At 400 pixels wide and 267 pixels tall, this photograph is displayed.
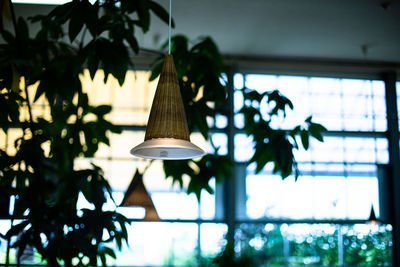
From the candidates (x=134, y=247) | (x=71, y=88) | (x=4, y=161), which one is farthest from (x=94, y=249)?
(x=134, y=247)

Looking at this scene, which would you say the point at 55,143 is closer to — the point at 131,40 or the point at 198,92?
the point at 131,40

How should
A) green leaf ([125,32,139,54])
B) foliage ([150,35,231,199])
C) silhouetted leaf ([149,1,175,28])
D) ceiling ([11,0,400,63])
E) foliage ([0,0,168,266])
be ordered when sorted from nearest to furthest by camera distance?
foliage ([0,0,168,266])
green leaf ([125,32,139,54])
silhouetted leaf ([149,1,175,28])
foliage ([150,35,231,199])
ceiling ([11,0,400,63])

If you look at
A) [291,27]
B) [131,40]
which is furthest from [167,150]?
[291,27]

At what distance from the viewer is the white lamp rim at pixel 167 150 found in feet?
6.59

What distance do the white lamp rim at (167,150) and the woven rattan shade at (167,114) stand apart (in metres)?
0.02

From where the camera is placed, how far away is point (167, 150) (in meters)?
2.30

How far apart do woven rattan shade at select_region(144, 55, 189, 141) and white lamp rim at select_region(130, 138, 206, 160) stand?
19 millimetres

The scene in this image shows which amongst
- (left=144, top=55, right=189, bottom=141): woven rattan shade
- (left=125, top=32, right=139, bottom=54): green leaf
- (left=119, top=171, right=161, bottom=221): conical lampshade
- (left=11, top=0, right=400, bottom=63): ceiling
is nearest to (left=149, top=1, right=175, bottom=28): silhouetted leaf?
(left=125, top=32, right=139, bottom=54): green leaf

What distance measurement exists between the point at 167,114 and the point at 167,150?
319 mm

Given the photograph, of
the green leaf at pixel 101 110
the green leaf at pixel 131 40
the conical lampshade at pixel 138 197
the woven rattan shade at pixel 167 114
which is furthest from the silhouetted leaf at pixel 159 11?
the conical lampshade at pixel 138 197

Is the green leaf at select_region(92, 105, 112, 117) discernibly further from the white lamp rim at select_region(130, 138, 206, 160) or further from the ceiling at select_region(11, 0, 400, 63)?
the ceiling at select_region(11, 0, 400, 63)

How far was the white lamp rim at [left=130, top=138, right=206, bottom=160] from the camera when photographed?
201 centimetres

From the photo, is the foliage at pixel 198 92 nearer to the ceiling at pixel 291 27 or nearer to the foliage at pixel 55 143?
the foliage at pixel 55 143

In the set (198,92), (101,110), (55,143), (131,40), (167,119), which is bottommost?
(55,143)
